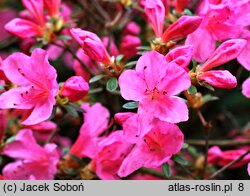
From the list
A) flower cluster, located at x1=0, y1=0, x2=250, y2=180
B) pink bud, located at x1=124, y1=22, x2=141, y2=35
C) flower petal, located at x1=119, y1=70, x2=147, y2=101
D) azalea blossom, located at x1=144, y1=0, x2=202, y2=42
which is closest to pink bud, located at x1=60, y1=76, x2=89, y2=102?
flower cluster, located at x1=0, y1=0, x2=250, y2=180

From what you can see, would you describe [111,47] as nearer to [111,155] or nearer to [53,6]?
[53,6]

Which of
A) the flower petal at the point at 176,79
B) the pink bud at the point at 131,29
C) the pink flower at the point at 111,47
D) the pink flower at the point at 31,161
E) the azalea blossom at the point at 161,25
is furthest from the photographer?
the pink bud at the point at 131,29

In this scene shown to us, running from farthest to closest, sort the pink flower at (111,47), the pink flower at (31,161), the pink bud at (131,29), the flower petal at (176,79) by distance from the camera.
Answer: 1. the pink bud at (131,29)
2. the pink flower at (111,47)
3. the pink flower at (31,161)
4. the flower petal at (176,79)

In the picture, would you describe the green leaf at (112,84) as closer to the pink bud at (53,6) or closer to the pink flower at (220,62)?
the pink flower at (220,62)

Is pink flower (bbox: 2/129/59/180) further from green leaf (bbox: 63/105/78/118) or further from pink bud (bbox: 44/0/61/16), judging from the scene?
pink bud (bbox: 44/0/61/16)

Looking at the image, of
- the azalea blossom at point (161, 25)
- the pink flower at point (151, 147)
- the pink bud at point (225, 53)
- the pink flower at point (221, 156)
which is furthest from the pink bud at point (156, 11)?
the pink flower at point (221, 156)

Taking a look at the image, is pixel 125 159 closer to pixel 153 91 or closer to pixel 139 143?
pixel 139 143

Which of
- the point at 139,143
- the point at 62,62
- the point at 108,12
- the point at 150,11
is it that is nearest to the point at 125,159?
the point at 139,143
